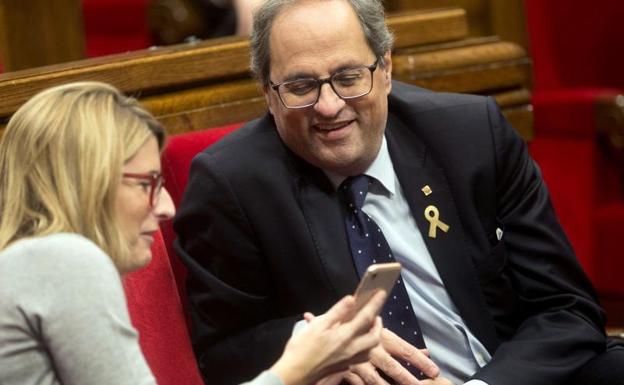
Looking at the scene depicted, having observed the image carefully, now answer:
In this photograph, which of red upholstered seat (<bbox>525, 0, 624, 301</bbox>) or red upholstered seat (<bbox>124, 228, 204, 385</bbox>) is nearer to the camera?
red upholstered seat (<bbox>124, 228, 204, 385</bbox>)

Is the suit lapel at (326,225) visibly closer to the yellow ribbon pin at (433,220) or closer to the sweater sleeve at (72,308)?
the yellow ribbon pin at (433,220)

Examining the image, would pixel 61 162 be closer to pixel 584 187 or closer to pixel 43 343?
pixel 43 343

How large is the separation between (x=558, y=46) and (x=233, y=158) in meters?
1.61

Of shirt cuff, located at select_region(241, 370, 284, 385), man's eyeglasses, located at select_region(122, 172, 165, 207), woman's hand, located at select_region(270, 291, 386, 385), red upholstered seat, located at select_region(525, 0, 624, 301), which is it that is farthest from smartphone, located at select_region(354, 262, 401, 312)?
→ red upholstered seat, located at select_region(525, 0, 624, 301)

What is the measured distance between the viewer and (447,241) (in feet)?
6.19

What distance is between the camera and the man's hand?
5.67 ft

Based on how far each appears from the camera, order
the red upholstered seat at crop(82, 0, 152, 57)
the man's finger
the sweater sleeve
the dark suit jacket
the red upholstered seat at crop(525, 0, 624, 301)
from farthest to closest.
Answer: the red upholstered seat at crop(82, 0, 152, 57), the red upholstered seat at crop(525, 0, 624, 301), the dark suit jacket, the man's finger, the sweater sleeve

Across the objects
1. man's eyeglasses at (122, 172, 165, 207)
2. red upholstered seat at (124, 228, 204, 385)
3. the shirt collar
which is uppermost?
man's eyeglasses at (122, 172, 165, 207)

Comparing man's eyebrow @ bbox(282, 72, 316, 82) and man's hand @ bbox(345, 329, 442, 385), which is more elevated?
man's eyebrow @ bbox(282, 72, 316, 82)

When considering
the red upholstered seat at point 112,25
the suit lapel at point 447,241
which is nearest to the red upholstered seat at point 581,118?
the red upholstered seat at point 112,25

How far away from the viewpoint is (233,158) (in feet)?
6.07

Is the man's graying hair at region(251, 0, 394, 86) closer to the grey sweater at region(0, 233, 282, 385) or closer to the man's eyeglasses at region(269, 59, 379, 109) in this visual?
the man's eyeglasses at region(269, 59, 379, 109)

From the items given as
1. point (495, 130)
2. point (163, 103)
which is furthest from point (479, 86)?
point (163, 103)

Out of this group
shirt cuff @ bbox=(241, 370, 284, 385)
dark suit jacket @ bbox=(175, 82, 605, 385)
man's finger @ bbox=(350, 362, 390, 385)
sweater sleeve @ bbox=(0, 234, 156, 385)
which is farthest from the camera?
dark suit jacket @ bbox=(175, 82, 605, 385)
